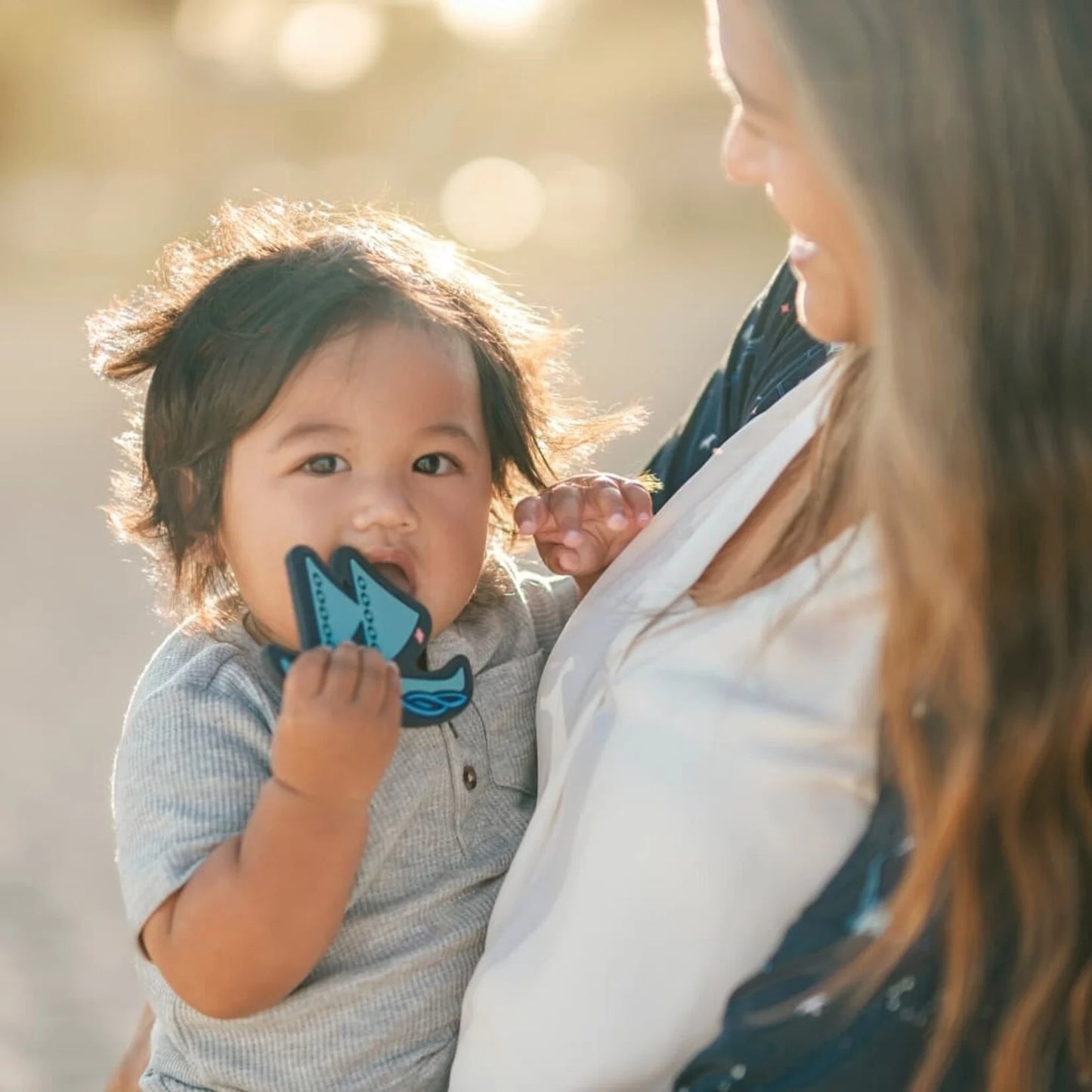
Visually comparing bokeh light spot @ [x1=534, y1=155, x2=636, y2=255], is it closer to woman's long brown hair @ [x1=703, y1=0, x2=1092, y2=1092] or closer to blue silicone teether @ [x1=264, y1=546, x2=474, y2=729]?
blue silicone teether @ [x1=264, y1=546, x2=474, y2=729]

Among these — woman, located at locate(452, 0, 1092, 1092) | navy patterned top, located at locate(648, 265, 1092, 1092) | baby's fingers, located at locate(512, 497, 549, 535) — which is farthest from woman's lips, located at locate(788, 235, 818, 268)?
baby's fingers, located at locate(512, 497, 549, 535)

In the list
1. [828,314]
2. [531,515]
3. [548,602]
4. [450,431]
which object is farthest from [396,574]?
[828,314]

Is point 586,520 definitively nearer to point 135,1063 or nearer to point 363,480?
point 363,480

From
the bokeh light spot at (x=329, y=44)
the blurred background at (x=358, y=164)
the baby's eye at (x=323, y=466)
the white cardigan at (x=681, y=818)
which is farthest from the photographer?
the bokeh light spot at (x=329, y=44)

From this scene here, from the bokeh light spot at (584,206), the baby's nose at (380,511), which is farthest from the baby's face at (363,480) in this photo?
the bokeh light spot at (584,206)

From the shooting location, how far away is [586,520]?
2.11m

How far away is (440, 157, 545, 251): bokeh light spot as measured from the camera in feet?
48.2

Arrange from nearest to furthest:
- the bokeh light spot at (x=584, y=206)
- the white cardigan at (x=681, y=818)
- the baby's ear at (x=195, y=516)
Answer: the white cardigan at (x=681, y=818) → the baby's ear at (x=195, y=516) → the bokeh light spot at (x=584, y=206)

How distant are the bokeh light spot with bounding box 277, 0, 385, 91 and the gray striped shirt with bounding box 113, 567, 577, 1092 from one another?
1599 centimetres

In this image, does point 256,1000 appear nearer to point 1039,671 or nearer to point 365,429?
point 365,429

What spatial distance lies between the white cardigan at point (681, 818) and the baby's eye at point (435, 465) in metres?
0.31

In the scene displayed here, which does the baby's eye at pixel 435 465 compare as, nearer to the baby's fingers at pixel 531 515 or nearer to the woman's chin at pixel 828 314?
the baby's fingers at pixel 531 515

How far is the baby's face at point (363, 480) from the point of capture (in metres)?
1.87

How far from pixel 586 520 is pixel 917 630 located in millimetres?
710
